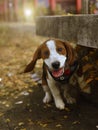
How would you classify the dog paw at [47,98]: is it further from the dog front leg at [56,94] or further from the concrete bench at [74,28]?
the concrete bench at [74,28]

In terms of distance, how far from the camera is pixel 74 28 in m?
4.39

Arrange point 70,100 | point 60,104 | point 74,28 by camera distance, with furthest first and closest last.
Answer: point 70,100 → point 60,104 → point 74,28

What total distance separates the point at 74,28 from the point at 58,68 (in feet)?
1.83

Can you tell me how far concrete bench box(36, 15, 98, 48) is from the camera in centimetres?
396

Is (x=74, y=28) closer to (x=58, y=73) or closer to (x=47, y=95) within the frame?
(x=58, y=73)

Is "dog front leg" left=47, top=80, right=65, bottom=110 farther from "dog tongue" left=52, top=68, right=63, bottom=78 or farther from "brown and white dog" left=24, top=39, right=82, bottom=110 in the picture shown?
"dog tongue" left=52, top=68, right=63, bottom=78

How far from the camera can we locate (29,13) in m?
20.5

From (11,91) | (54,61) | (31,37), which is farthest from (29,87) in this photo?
(31,37)

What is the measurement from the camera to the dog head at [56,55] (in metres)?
4.09

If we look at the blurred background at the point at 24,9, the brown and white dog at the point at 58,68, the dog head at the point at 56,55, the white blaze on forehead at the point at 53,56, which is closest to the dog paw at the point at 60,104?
the brown and white dog at the point at 58,68

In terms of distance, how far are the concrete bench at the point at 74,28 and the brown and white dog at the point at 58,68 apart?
0.64ft

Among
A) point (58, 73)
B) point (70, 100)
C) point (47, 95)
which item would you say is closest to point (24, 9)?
point (47, 95)

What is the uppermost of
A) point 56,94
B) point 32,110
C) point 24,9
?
point 56,94

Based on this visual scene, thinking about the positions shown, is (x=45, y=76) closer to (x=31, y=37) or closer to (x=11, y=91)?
(x=11, y=91)
